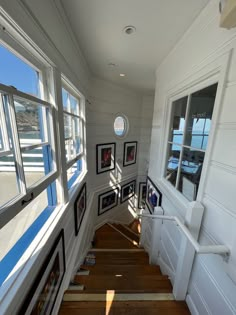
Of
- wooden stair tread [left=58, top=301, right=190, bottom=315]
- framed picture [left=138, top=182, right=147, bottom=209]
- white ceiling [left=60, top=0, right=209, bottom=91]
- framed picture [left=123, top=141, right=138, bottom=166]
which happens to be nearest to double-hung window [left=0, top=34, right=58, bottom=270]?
white ceiling [left=60, top=0, right=209, bottom=91]

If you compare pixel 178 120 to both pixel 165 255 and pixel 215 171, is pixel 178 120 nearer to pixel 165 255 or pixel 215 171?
pixel 215 171

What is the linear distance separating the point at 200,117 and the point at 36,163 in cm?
148

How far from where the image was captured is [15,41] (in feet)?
2.50

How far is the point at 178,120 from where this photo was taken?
5.89 feet

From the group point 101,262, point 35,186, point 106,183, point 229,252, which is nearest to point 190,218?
point 229,252

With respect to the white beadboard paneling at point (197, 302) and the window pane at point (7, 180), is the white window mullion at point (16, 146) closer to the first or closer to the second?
the window pane at point (7, 180)

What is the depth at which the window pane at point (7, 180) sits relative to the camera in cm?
72

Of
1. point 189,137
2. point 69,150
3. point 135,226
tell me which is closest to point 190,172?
point 189,137

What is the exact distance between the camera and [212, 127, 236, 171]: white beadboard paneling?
34.0 inches

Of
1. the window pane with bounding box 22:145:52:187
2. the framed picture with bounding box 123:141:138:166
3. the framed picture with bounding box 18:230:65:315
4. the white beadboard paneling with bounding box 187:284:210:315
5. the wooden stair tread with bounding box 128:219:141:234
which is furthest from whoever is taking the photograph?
the wooden stair tread with bounding box 128:219:141:234

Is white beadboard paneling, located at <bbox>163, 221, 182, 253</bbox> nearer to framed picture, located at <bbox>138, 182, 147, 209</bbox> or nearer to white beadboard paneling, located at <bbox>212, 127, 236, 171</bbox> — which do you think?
white beadboard paneling, located at <bbox>212, 127, 236, 171</bbox>

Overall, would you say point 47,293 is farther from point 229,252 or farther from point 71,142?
point 71,142

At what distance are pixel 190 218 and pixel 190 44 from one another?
162cm

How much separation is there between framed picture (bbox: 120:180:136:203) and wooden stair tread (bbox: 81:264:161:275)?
2068 mm
